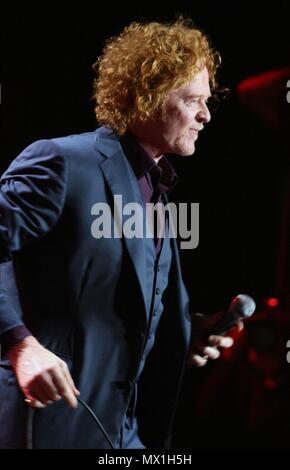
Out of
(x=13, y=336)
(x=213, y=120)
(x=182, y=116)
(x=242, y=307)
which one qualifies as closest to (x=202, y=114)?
(x=182, y=116)

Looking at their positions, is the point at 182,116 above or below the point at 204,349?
above

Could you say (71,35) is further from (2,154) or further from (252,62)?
(252,62)

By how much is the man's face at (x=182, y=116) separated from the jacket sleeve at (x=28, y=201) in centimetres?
43

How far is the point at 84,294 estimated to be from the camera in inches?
56.3

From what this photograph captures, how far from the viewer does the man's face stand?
1729mm

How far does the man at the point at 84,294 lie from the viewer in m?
1.32

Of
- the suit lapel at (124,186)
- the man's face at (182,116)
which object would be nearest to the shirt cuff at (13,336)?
the suit lapel at (124,186)

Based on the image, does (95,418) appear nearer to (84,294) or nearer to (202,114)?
(84,294)

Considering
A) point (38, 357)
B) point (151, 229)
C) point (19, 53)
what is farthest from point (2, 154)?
point (38, 357)

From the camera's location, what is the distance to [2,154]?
245 cm

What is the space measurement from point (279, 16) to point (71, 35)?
111cm

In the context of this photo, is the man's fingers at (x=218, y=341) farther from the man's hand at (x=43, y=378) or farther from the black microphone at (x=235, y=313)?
the man's hand at (x=43, y=378)

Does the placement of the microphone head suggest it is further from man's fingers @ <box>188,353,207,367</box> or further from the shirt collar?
the shirt collar

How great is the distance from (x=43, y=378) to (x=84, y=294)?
31cm
